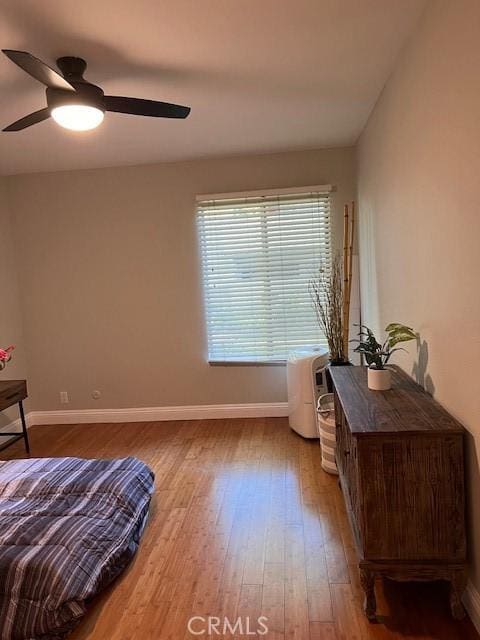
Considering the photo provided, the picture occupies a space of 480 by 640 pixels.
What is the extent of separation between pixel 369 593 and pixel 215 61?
2477 mm

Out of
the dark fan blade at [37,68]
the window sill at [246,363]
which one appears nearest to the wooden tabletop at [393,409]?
the window sill at [246,363]

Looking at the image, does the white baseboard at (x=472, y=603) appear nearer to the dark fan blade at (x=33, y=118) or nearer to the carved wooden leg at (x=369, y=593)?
the carved wooden leg at (x=369, y=593)

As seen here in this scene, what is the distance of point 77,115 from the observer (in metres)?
A: 2.14

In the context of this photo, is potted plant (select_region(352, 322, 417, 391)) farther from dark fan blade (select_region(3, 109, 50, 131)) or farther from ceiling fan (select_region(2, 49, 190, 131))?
dark fan blade (select_region(3, 109, 50, 131))

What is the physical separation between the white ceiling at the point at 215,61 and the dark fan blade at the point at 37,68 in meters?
0.19

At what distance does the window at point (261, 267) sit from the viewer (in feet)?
13.0

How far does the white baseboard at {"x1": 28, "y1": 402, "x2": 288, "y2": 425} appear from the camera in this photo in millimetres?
4172

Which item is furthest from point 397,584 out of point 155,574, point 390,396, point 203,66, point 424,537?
point 203,66

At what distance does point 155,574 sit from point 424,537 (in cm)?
123

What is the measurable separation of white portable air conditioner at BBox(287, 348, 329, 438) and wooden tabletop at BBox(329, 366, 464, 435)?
1.13 metres

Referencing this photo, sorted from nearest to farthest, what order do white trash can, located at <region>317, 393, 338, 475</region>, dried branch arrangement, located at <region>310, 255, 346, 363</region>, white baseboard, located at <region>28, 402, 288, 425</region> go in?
white trash can, located at <region>317, 393, 338, 475</region> < dried branch arrangement, located at <region>310, 255, 346, 363</region> < white baseboard, located at <region>28, 402, 288, 425</region>

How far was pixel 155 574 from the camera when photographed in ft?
Result: 6.79

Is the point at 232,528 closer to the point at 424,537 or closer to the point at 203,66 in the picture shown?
the point at 424,537

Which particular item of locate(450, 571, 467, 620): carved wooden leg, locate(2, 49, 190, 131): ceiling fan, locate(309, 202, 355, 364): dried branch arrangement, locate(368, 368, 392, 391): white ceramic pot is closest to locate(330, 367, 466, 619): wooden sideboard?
locate(450, 571, 467, 620): carved wooden leg
